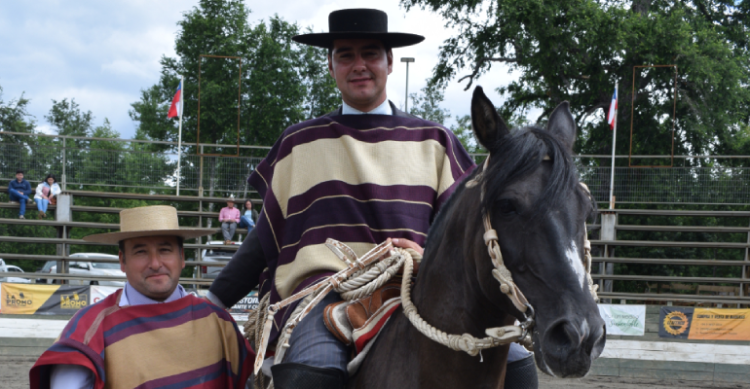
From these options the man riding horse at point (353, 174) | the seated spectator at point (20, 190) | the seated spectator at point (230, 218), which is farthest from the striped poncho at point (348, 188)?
the seated spectator at point (20, 190)

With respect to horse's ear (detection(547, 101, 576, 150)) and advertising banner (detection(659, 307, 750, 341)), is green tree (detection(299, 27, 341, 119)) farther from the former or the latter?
horse's ear (detection(547, 101, 576, 150))

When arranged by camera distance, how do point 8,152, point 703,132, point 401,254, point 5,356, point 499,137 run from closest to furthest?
point 499,137
point 401,254
point 5,356
point 8,152
point 703,132

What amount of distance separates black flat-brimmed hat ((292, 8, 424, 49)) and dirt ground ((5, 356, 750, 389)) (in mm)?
7633

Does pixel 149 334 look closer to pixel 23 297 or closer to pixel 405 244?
pixel 405 244

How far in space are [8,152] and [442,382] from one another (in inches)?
657

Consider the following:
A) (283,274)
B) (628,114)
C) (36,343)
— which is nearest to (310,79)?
(628,114)

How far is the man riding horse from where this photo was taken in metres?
2.50

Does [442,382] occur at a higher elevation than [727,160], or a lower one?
lower

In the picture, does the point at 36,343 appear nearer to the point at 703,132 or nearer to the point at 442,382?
the point at 442,382

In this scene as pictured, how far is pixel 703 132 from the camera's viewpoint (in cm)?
2008

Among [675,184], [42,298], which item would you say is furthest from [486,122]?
[675,184]

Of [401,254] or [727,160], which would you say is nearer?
[401,254]

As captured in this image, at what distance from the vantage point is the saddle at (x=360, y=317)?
7.31ft

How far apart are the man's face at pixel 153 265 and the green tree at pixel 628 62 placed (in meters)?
18.8
